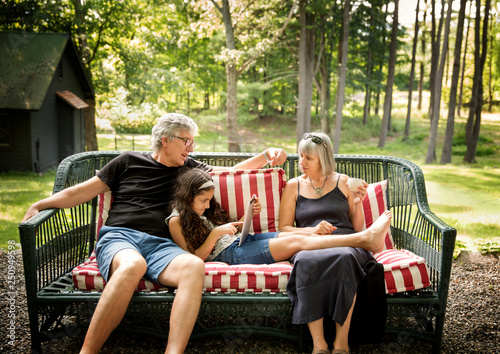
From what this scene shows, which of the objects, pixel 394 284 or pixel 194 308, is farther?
pixel 394 284

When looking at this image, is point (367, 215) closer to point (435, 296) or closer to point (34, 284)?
point (435, 296)

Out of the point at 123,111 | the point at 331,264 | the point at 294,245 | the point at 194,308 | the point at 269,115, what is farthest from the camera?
the point at 269,115

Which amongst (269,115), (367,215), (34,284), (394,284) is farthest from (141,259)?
(269,115)

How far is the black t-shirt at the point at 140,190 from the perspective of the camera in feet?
8.94

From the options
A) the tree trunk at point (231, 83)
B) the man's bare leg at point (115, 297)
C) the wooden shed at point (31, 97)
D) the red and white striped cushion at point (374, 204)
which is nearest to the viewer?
the man's bare leg at point (115, 297)

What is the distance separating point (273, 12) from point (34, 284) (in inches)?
549

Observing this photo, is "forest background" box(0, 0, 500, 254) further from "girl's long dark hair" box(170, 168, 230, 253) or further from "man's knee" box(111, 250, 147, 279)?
"man's knee" box(111, 250, 147, 279)

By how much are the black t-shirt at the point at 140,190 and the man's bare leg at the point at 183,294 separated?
1.39 ft

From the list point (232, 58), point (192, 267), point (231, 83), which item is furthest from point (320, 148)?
point (231, 83)

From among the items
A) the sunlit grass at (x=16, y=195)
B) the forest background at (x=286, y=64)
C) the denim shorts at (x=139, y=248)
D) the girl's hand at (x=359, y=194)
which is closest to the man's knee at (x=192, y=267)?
the denim shorts at (x=139, y=248)

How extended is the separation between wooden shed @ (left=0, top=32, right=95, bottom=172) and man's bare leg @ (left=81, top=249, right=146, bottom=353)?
9672 mm

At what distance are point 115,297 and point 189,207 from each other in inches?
27.8

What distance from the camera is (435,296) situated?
2.48m

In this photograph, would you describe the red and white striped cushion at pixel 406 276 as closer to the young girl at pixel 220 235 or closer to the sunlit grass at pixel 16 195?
the young girl at pixel 220 235
